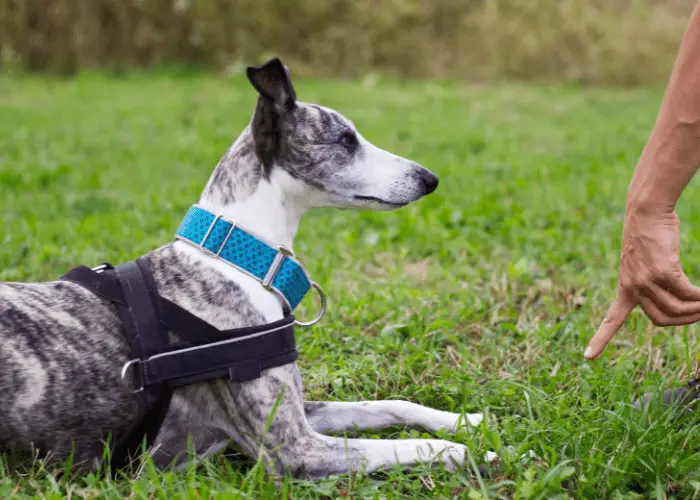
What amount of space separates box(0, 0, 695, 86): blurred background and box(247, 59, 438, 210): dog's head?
35.1ft

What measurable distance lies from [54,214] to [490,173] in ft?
10.9

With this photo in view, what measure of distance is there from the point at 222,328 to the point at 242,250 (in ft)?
0.80

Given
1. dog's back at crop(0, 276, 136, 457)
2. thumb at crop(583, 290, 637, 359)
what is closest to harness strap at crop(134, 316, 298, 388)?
dog's back at crop(0, 276, 136, 457)

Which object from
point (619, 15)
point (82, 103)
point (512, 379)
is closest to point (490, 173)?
point (512, 379)

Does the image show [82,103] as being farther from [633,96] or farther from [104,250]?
Result: [633,96]

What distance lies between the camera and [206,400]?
2367 mm

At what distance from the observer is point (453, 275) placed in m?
4.06

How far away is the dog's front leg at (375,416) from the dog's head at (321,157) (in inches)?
26.4

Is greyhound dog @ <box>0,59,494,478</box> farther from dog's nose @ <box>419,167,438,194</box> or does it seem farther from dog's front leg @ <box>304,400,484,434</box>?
dog's nose @ <box>419,167,438,194</box>

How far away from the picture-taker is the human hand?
7.18 ft

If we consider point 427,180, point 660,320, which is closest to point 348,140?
point 427,180

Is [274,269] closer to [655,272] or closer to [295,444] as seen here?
[295,444]

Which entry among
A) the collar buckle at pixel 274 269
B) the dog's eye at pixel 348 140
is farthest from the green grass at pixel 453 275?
the dog's eye at pixel 348 140

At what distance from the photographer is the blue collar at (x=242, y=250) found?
2385 millimetres
